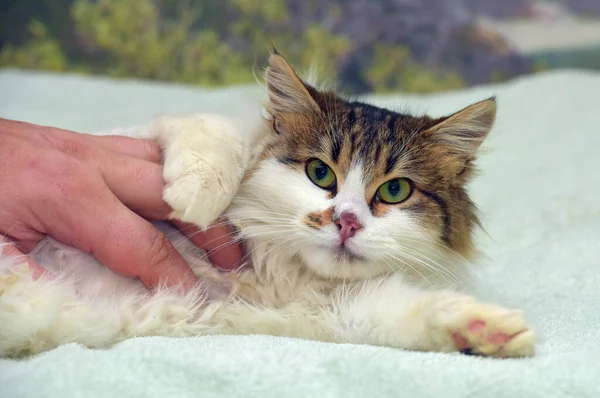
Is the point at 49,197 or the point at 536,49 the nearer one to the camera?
the point at 49,197

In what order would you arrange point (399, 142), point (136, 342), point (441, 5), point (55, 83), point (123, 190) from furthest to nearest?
point (441, 5), point (55, 83), point (399, 142), point (123, 190), point (136, 342)

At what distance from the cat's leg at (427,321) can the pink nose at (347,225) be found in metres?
0.14

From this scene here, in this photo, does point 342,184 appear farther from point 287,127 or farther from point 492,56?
point 492,56

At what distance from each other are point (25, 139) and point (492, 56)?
3.77 m

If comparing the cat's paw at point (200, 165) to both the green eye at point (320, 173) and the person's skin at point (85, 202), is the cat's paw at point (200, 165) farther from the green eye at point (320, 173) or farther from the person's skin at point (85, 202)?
the green eye at point (320, 173)

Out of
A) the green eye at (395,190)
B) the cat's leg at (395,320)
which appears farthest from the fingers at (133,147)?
the green eye at (395,190)

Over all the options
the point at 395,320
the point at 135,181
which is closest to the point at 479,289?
the point at 395,320

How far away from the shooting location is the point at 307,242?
1.49 m

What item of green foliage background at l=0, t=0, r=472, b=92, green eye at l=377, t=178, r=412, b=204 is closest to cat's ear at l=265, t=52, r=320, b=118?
green eye at l=377, t=178, r=412, b=204

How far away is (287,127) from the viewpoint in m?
1.70

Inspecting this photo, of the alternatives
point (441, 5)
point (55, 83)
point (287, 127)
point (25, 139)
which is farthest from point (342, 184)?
point (441, 5)

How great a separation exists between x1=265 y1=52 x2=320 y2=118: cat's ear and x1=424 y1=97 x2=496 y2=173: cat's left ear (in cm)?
31

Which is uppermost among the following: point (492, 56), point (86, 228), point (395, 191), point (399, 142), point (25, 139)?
point (492, 56)

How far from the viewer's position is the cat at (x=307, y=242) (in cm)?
129
